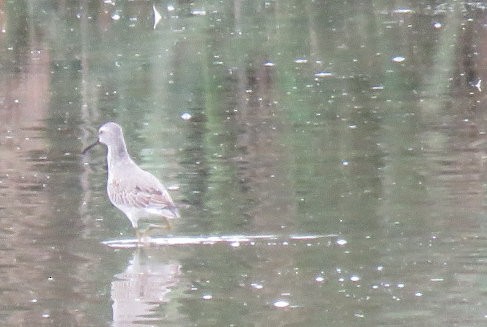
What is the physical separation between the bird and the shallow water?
0.17 metres

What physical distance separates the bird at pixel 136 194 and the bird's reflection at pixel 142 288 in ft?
1.14

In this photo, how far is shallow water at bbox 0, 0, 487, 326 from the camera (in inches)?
324

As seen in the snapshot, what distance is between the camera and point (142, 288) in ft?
27.9

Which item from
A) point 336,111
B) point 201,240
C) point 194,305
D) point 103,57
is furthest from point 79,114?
point 194,305

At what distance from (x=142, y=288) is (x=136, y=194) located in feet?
4.74

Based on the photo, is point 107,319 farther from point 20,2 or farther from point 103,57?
point 20,2

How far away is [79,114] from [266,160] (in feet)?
11.5

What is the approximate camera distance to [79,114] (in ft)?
50.1

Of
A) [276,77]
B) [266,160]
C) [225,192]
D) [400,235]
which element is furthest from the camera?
[276,77]

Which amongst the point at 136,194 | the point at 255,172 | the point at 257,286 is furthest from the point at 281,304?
the point at 255,172

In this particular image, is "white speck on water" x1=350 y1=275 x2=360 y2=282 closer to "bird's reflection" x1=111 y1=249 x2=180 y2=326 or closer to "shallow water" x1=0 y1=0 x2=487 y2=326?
"shallow water" x1=0 y1=0 x2=487 y2=326

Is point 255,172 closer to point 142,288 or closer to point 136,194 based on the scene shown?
point 136,194

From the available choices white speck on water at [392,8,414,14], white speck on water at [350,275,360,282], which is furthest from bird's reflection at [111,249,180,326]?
white speck on water at [392,8,414,14]

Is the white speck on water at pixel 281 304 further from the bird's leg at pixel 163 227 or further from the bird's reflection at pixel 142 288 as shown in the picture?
the bird's leg at pixel 163 227
